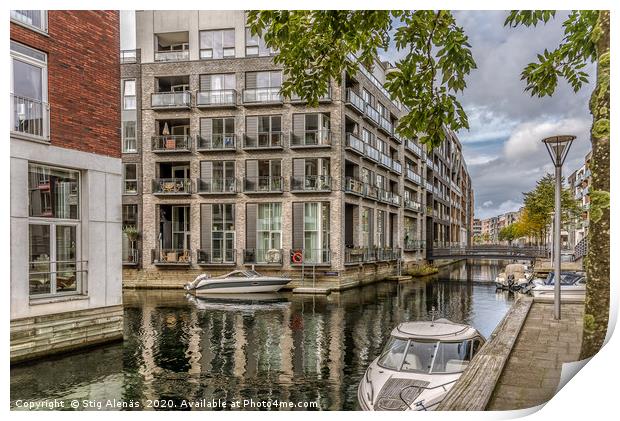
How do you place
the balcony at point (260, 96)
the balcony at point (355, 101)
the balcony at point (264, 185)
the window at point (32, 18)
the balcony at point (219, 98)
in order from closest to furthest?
the window at point (32, 18), the balcony at point (264, 185), the balcony at point (355, 101), the balcony at point (260, 96), the balcony at point (219, 98)

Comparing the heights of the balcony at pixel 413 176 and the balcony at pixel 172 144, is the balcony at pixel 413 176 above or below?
below

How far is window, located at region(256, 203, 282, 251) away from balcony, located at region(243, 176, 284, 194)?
0.46 m

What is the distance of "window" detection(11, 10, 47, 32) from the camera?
19.6ft

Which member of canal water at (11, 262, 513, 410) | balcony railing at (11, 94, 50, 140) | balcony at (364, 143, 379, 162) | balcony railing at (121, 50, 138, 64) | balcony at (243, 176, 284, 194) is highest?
balcony railing at (121, 50, 138, 64)

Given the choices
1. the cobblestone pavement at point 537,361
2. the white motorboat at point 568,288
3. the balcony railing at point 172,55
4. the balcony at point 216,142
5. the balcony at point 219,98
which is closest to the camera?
the cobblestone pavement at point 537,361

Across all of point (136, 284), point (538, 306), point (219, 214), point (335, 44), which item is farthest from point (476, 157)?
point (136, 284)

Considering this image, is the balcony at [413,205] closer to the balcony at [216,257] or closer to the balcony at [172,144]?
the balcony at [216,257]

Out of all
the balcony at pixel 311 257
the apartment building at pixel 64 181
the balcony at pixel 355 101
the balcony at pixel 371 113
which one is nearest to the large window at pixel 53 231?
the apartment building at pixel 64 181

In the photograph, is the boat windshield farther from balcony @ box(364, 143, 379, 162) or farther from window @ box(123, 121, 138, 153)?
window @ box(123, 121, 138, 153)

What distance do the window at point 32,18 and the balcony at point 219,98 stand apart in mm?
5546

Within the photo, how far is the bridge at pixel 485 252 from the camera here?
10.2 metres

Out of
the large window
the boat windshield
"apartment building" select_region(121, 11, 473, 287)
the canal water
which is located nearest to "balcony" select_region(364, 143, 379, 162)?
"apartment building" select_region(121, 11, 473, 287)

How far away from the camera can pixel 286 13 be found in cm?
545
